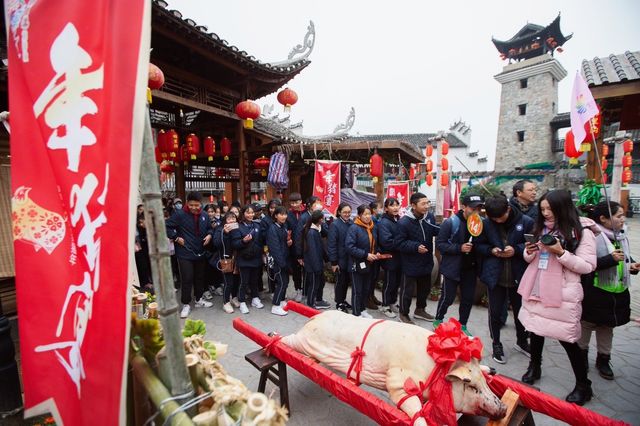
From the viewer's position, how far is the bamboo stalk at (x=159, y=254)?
1.06 meters

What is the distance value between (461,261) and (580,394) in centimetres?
179

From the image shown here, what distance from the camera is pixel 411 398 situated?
191 cm

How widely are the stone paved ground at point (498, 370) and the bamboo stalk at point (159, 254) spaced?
2.21 m

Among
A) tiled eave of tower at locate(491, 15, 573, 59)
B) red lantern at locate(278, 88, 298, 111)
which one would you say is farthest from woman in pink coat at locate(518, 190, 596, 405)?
tiled eave of tower at locate(491, 15, 573, 59)

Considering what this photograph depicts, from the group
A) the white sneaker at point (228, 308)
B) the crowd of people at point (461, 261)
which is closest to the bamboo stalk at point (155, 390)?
the crowd of people at point (461, 261)

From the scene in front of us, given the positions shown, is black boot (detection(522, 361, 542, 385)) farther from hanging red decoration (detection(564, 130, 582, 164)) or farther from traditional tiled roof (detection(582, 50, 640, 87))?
hanging red decoration (detection(564, 130, 582, 164))

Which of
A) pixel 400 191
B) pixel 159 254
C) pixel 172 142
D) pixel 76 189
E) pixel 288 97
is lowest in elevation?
pixel 159 254

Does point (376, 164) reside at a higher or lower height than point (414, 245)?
higher

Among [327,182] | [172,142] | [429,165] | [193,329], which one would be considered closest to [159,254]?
[193,329]

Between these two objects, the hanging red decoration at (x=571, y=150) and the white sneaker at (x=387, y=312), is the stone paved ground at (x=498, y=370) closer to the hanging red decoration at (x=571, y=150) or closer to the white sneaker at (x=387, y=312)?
the white sneaker at (x=387, y=312)

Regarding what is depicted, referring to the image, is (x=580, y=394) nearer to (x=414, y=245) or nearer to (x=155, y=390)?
(x=414, y=245)

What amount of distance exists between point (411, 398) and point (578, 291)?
82.2 inches

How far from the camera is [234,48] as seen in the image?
23.9ft

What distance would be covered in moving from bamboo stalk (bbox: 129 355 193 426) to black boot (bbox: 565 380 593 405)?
11.8 ft
